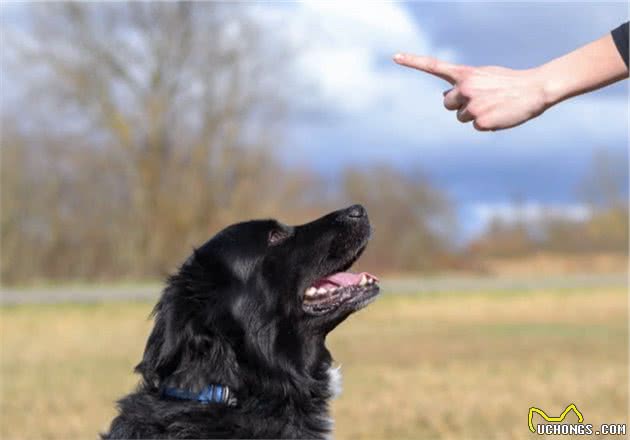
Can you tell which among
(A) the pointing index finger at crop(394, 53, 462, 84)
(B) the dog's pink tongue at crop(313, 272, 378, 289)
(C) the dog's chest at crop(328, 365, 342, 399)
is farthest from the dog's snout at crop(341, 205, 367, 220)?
(A) the pointing index finger at crop(394, 53, 462, 84)

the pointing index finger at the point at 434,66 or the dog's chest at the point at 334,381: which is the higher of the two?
the pointing index finger at the point at 434,66

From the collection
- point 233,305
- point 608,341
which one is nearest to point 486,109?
point 233,305

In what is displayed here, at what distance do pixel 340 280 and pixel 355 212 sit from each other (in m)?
0.40

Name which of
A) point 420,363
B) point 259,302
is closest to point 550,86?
point 259,302

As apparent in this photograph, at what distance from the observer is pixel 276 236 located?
4.82 meters

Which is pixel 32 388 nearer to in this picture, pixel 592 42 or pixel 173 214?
pixel 592 42

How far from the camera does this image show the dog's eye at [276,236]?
15.6 feet

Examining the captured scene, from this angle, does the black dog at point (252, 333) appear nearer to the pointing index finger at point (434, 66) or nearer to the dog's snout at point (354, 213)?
the dog's snout at point (354, 213)

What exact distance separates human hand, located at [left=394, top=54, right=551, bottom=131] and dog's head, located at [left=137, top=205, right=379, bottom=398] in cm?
154

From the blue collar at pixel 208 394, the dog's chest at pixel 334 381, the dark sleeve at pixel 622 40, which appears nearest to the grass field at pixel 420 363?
the dog's chest at pixel 334 381

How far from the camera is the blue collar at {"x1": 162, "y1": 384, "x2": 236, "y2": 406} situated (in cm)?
407

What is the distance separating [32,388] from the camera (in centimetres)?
1357

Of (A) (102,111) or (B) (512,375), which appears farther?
(A) (102,111)

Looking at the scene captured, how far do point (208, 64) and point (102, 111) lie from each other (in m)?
4.87
